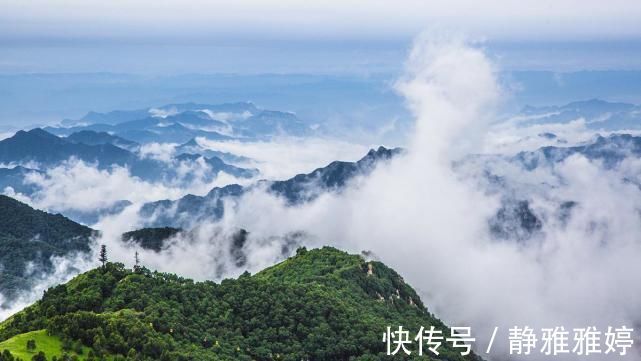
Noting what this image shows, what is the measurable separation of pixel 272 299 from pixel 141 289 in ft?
61.8

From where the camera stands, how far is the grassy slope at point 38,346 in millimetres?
63469

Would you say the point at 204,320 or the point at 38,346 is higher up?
the point at 204,320

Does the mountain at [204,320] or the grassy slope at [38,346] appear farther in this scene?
the mountain at [204,320]

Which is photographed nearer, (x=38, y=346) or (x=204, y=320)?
(x=38, y=346)

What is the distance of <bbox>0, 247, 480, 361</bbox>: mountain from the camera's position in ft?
234

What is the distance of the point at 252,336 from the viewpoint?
90.4 metres

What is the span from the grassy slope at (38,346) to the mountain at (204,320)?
0.21 metres

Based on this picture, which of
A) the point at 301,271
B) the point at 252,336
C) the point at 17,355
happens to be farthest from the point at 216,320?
the point at 301,271

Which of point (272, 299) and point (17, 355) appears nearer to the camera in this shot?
point (17, 355)

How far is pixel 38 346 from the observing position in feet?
217

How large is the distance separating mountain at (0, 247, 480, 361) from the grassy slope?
0.70 ft

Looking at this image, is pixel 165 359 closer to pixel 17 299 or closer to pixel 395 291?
pixel 395 291

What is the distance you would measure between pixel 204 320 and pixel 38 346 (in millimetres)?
26310

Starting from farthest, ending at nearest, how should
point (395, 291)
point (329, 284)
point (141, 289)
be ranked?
point (395, 291) → point (329, 284) → point (141, 289)
